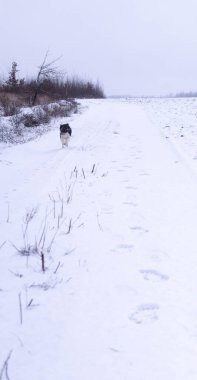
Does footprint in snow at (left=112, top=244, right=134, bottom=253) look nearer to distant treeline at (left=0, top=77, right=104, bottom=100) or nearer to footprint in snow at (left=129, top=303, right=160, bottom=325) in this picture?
footprint in snow at (left=129, top=303, right=160, bottom=325)

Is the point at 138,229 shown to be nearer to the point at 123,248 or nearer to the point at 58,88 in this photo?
the point at 123,248

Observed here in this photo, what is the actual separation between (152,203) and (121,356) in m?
3.65

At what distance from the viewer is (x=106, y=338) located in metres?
2.86

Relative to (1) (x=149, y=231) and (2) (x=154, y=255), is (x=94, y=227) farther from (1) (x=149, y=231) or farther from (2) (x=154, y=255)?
(2) (x=154, y=255)

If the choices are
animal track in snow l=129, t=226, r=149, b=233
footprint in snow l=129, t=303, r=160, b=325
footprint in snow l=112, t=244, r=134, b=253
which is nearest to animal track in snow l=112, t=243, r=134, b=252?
footprint in snow l=112, t=244, r=134, b=253

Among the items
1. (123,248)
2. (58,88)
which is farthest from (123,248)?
(58,88)

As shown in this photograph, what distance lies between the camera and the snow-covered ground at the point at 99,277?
8.67 feet

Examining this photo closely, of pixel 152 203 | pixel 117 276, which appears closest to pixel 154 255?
pixel 117 276

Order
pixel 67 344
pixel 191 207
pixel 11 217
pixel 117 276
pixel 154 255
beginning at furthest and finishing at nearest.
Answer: pixel 191 207
pixel 11 217
pixel 154 255
pixel 117 276
pixel 67 344

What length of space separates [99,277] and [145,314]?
0.72 m

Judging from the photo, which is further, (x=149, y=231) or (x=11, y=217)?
(x=11, y=217)

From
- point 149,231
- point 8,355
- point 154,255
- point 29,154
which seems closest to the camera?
point 8,355

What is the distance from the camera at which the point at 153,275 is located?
3.83m

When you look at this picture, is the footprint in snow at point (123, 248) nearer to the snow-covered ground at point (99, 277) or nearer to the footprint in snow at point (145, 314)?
the snow-covered ground at point (99, 277)
